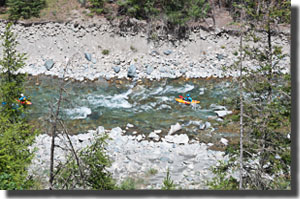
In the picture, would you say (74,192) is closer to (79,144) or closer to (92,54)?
(79,144)

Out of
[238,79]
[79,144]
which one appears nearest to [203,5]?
[79,144]

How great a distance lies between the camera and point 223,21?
12.1 metres

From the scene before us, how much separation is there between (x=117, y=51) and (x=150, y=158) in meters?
6.71

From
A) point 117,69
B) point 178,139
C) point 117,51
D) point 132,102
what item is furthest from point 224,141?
point 117,51

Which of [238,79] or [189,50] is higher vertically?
[189,50]

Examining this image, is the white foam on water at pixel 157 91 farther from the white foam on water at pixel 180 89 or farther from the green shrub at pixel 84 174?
the green shrub at pixel 84 174

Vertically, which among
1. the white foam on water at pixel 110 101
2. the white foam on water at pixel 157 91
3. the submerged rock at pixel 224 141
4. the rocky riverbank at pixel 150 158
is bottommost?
the rocky riverbank at pixel 150 158

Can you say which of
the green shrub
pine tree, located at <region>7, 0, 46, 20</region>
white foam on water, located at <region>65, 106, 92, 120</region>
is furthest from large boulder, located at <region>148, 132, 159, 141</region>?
pine tree, located at <region>7, 0, 46, 20</region>

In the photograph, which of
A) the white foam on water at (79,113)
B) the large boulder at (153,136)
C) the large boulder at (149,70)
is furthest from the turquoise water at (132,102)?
the large boulder at (149,70)

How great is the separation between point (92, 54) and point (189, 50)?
147 inches

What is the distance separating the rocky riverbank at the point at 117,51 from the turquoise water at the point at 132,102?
564 mm

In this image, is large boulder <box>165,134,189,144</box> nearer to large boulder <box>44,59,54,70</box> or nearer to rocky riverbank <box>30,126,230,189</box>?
rocky riverbank <box>30,126,230,189</box>

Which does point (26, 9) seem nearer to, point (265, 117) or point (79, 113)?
point (79, 113)

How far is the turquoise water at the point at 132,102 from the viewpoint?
8.26 m
